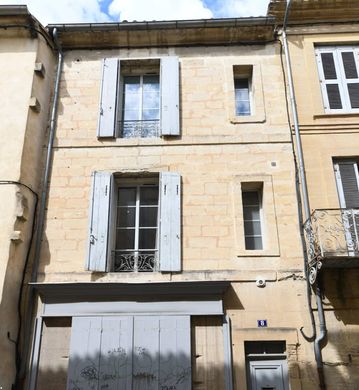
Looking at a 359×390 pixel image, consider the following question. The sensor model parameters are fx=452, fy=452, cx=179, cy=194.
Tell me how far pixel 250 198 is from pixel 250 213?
0.31 m

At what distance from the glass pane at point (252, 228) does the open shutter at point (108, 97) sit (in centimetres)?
296

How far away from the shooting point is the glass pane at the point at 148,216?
25.8 feet

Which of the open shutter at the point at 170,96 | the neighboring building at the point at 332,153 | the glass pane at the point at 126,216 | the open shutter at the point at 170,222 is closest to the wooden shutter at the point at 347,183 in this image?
the neighboring building at the point at 332,153

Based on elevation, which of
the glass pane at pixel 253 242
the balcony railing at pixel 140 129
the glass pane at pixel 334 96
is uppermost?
the glass pane at pixel 334 96

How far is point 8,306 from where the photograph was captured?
6.80 m

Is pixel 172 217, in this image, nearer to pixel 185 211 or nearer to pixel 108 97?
pixel 185 211

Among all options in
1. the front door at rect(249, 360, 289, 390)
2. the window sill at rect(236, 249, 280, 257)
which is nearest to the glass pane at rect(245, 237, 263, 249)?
the window sill at rect(236, 249, 280, 257)

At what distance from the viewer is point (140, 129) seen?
864 cm

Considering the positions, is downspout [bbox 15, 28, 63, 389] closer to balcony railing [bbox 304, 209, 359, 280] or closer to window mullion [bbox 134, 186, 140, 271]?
window mullion [bbox 134, 186, 140, 271]

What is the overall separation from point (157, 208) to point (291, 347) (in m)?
3.14

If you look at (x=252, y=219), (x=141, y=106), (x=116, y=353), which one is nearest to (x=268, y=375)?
(x=116, y=353)

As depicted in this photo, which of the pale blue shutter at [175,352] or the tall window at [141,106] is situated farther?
the tall window at [141,106]

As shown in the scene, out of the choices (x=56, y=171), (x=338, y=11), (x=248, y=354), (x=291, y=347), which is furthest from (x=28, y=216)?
(x=338, y=11)

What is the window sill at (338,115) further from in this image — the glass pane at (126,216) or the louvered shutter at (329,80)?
the glass pane at (126,216)
